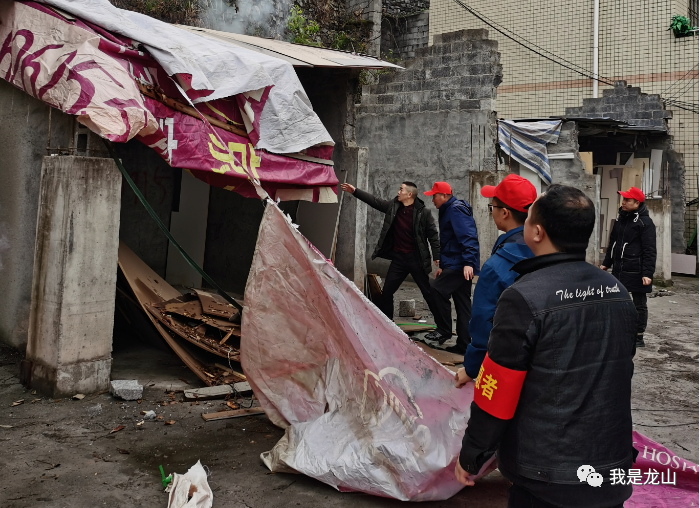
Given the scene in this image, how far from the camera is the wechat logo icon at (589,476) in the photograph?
7.21 feet

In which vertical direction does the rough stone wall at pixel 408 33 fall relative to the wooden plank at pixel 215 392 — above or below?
above

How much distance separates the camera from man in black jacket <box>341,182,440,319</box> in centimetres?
747

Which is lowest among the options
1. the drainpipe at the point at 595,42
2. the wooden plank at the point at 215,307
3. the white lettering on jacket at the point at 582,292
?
the wooden plank at the point at 215,307

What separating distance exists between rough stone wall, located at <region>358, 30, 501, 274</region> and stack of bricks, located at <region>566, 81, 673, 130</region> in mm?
5875

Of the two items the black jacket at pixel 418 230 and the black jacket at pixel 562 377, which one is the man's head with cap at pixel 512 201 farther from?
the black jacket at pixel 418 230

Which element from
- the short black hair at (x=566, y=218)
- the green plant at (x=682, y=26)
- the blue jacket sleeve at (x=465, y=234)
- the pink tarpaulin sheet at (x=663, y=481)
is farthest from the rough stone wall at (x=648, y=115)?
the short black hair at (x=566, y=218)

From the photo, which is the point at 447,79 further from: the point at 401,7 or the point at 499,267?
the point at 499,267

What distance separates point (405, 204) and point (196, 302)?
105 inches

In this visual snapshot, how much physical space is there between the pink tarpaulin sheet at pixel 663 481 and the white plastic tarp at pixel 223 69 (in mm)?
4216

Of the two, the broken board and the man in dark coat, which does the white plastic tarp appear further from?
the man in dark coat

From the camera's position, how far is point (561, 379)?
7.18 feet

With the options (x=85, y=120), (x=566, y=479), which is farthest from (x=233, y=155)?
(x=566, y=479)

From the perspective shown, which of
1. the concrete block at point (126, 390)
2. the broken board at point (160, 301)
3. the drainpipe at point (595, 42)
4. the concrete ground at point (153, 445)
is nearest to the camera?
the concrete ground at point (153, 445)

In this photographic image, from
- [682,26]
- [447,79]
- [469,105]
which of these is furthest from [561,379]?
[682,26]
